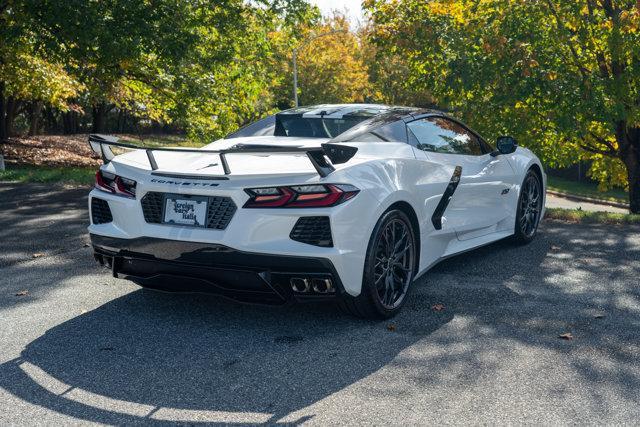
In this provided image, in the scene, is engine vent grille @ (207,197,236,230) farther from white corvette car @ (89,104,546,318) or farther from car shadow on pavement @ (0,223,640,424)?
car shadow on pavement @ (0,223,640,424)

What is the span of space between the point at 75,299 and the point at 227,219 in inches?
69.8

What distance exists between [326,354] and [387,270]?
90cm

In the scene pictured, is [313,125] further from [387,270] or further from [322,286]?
[322,286]

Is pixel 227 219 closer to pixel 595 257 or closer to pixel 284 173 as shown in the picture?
pixel 284 173

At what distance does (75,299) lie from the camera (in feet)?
18.6

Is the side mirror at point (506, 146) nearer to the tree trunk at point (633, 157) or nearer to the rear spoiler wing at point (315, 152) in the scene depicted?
the rear spoiler wing at point (315, 152)

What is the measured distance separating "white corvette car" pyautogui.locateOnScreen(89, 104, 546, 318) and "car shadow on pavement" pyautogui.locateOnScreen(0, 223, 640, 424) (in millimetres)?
297

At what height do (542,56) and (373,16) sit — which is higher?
(373,16)

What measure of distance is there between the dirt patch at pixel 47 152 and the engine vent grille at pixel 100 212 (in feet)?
55.6

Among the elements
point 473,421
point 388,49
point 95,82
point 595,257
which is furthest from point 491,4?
point 95,82

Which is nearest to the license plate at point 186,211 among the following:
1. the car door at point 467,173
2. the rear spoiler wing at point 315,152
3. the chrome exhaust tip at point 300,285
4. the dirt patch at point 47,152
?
the rear spoiler wing at point 315,152

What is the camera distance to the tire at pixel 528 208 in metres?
7.60

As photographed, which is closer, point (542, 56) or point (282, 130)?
point (282, 130)

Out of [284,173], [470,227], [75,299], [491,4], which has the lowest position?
[75,299]
